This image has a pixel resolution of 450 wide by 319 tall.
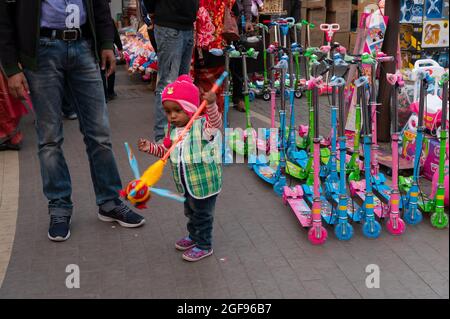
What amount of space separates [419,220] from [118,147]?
3.27 meters

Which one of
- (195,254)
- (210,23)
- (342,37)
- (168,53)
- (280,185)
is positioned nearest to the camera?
(195,254)

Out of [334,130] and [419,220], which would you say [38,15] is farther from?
[419,220]

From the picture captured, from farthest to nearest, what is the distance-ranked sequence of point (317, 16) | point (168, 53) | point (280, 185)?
1. point (317, 16)
2. point (168, 53)
3. point (280, 185)

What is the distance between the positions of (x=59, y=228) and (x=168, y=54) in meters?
2.41

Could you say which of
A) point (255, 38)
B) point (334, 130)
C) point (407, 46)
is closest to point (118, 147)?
point (255, 38)

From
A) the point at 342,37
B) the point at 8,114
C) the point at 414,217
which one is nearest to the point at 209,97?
the point at 414,217

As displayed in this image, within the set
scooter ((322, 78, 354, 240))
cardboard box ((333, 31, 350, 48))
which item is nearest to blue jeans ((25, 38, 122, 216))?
scooter ((322, 78, 354, 240))

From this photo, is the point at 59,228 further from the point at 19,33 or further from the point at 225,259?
the point at 19,33

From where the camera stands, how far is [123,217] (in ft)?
13.2

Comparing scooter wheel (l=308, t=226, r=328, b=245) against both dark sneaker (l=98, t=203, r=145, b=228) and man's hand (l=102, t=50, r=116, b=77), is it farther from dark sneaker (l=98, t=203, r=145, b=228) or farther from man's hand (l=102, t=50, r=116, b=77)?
man's hand (l=102, t=50, r=116, b=77)

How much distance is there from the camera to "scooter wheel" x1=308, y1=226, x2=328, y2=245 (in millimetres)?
3664

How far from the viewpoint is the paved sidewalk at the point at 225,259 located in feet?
10.3

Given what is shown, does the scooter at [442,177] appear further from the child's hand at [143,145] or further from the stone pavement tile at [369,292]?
the child's hand at [143,145]
